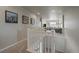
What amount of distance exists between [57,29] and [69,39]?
12.5 inches

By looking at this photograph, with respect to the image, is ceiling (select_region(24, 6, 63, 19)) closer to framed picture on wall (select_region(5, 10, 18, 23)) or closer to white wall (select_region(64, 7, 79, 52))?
white wall (select_region(64, 7, 79, 52))

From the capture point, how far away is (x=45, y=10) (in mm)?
2127

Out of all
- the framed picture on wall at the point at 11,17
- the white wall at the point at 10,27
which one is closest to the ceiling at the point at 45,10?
the white wall at the point at 10,27

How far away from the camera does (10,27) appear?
6.81ft

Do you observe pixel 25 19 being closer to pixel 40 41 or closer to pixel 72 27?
pixel 40 41

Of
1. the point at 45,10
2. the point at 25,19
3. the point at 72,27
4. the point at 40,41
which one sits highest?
the point at 45,10

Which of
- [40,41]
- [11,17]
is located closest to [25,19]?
[11,17]

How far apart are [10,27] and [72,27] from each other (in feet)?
4.11

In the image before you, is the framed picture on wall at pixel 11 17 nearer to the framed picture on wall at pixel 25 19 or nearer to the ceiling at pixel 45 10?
the framed picture on wall at pixel 25 19

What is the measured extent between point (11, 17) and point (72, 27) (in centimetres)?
125

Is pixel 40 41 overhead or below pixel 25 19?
below

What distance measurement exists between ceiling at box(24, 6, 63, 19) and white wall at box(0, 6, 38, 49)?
9cm

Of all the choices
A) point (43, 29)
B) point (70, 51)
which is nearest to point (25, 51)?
point (43, 29)
